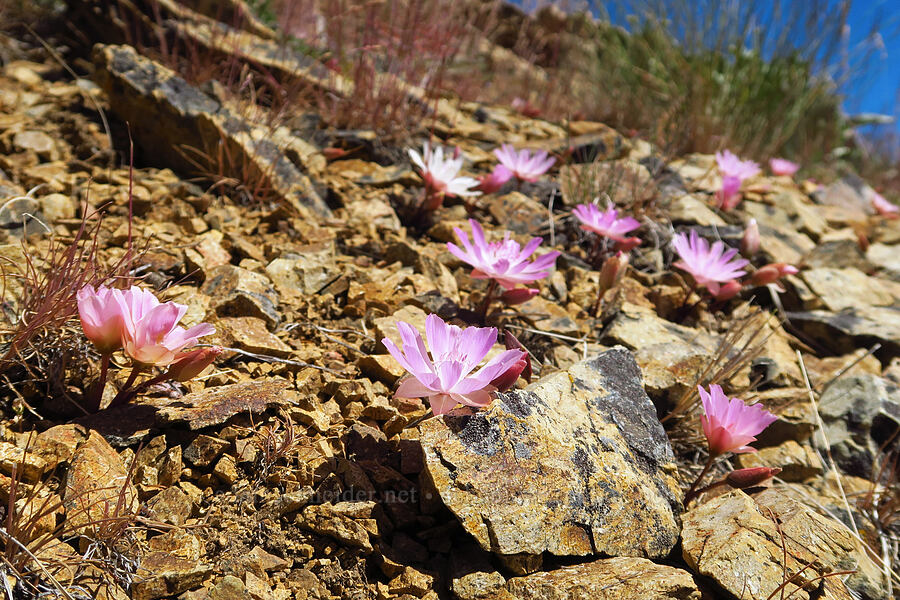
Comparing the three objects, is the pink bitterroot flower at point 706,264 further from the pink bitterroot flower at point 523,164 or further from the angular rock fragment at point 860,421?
the pink bitterroot flower at point 523,164

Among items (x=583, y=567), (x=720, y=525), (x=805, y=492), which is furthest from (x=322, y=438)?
(x=805, y=492)

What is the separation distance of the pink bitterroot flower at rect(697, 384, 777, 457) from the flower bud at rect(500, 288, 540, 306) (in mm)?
597

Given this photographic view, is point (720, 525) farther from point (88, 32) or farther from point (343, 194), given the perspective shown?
point (88, 32)

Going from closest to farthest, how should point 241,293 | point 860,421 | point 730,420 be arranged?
point 730,420, point 241,293, point 860,421

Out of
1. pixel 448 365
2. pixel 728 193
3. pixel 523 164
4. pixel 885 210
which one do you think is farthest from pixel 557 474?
pixel 885 210

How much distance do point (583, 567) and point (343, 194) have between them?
192cm

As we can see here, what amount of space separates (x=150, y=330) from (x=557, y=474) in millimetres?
947

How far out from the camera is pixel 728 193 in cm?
326

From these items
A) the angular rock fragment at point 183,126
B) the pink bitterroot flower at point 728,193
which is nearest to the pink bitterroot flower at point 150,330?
the angular rock fragment at point 183,126

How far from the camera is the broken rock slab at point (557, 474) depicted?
1236 millimetres

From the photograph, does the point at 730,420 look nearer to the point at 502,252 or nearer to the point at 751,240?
the point at 502,252

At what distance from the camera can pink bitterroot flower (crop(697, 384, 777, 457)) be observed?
5.05 ft

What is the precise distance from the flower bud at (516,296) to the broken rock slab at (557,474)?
0.40 meters

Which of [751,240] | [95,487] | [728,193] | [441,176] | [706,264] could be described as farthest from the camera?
[728,193]
